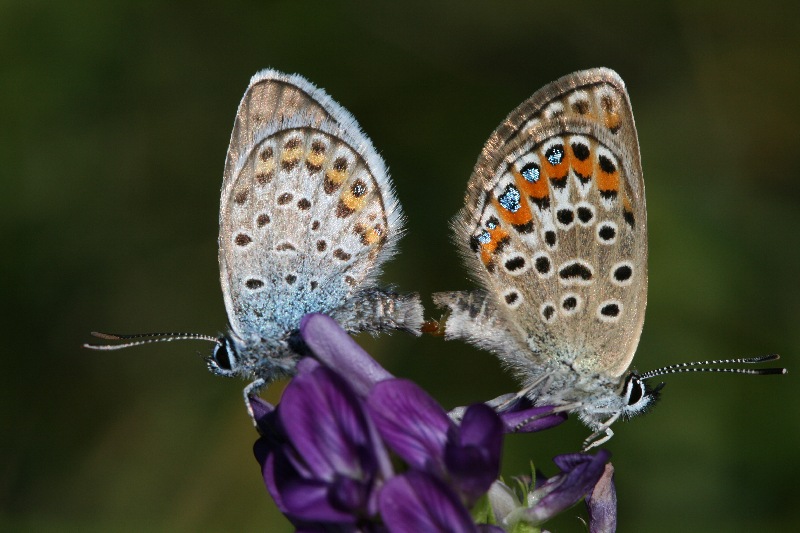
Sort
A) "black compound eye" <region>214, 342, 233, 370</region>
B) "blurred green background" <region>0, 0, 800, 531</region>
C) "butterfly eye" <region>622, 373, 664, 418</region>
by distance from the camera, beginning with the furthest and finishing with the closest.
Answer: "blurred green background" <region>0, 0, 800, 531</region> < "butterfly eye" <region>622, 373, 664, 418</region> < "black compound eye" <region>214, 342, 233, 370</region>

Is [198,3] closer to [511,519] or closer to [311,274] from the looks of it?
[311,274]

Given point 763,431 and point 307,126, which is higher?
point 307,126

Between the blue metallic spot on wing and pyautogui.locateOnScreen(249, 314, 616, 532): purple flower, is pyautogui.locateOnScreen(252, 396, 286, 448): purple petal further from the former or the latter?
the blue metallic spot on wing

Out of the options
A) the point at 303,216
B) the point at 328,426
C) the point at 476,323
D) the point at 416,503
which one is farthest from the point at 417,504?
the point at 303,216

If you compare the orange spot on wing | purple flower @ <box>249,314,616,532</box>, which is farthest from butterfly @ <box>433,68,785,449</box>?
purple flower @ <box>249,314,616,532</box>

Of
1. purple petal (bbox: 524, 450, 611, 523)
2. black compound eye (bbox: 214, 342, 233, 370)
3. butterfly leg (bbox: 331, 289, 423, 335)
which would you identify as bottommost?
purple petal (bbox: 524, 450, 611, 523)

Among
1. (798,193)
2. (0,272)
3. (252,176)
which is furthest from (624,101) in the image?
(0,272)
